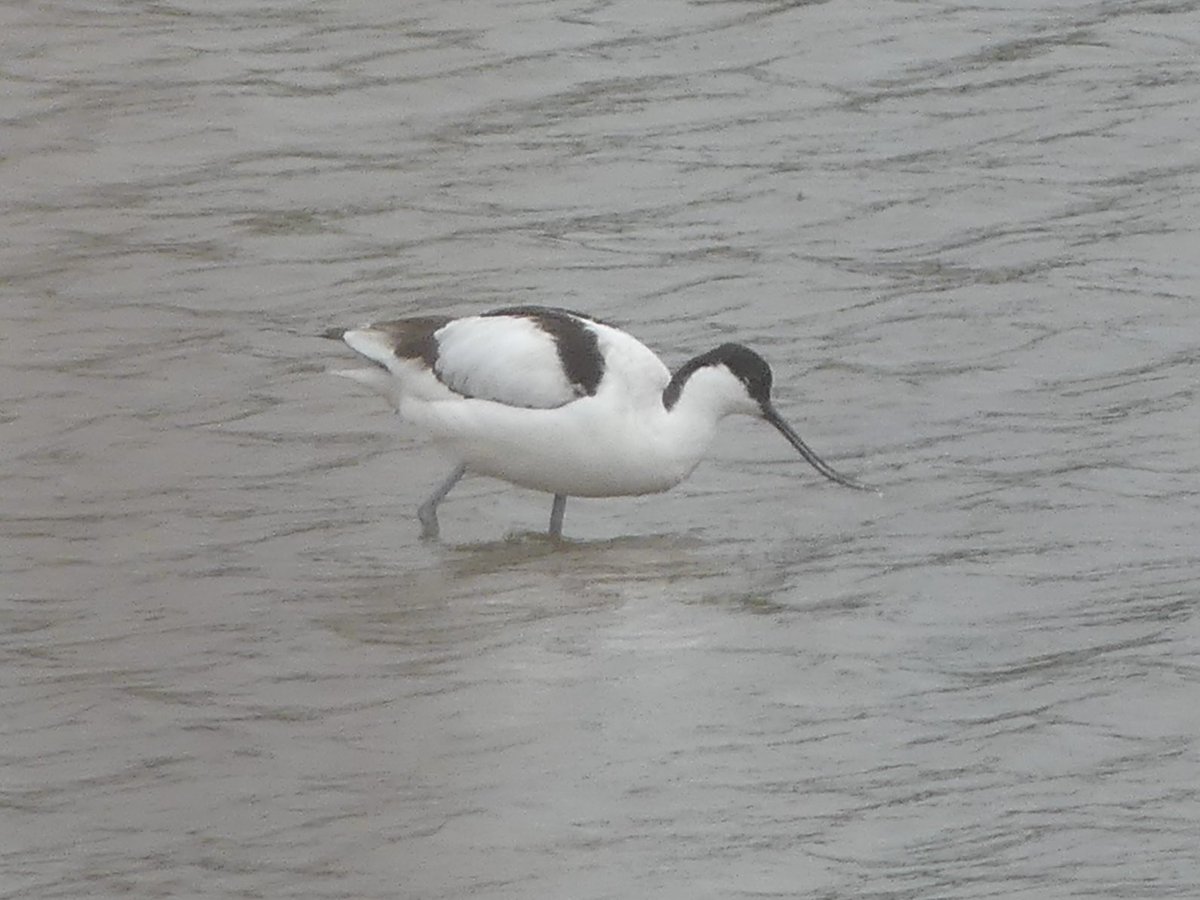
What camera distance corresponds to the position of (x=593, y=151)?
1180 centimetres

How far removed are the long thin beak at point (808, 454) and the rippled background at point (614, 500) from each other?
0.25ft

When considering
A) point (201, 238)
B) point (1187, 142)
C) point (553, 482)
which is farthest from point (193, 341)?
point (1187, 142)

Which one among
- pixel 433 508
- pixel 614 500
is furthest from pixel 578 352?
pixel 614 500

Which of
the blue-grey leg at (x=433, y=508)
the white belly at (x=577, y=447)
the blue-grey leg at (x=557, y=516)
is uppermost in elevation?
the white belly at (x=577, y=447)

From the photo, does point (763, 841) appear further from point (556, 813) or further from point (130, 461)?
point (130, 461)

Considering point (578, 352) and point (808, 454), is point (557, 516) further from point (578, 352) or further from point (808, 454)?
point (808, 454)

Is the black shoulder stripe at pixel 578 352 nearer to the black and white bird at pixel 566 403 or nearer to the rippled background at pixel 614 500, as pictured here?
the black and white bird at pixel 566 403

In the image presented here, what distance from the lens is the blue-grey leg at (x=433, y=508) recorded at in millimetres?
8602

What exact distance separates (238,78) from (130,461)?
4032 millimetres

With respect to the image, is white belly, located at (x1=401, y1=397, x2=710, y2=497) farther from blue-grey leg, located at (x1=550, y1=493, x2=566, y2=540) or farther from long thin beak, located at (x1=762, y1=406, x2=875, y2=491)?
long thin beak, located at (x1=762, y1=406, x2=875, y2=491)

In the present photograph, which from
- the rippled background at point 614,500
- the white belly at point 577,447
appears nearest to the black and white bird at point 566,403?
the white belly at point 577,447

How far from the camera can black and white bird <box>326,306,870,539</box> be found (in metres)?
8.55

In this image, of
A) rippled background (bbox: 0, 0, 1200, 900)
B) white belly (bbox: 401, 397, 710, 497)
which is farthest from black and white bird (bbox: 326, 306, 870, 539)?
rippled background (bbox: 0, 0, 1200, 900)

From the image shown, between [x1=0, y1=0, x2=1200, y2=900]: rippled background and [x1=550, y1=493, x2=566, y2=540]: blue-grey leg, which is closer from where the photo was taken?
[x1=0, y1=0, x2=1200, y2=900]: rippled background
